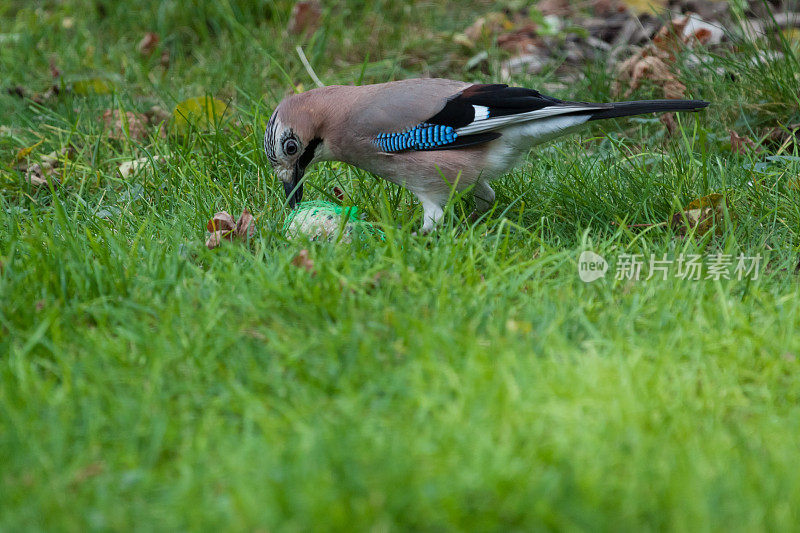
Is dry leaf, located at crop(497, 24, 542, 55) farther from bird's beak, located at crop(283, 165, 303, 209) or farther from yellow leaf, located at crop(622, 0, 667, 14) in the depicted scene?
bird's beak, located at crop(283, 165, 303, 209)

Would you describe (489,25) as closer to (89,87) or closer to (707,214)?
(89,87)

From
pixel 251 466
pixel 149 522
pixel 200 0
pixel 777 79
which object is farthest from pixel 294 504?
pixel 200 0

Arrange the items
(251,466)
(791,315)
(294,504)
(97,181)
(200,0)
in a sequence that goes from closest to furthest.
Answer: (294,504) → (251,466) → (791,315) → (97,181) → (200,0)

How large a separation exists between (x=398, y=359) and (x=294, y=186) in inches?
60.9

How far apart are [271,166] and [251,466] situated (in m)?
2.12

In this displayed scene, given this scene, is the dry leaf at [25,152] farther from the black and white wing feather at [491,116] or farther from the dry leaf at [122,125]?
the black and white wing feather at [491,116]

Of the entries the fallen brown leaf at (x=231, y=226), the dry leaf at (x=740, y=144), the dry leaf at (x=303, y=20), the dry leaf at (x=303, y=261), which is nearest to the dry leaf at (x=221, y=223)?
the fallen brown leaf at (x=231, y=226)

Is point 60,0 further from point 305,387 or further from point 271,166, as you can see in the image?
point 305,387

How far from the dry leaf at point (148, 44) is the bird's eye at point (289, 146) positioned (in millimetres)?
2862

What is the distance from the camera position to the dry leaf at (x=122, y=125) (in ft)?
14.9

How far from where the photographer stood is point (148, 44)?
6094mm

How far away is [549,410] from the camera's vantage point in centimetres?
206

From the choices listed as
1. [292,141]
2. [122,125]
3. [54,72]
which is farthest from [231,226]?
[54,72]

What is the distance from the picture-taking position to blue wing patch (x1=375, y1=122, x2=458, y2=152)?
3.61 meters
